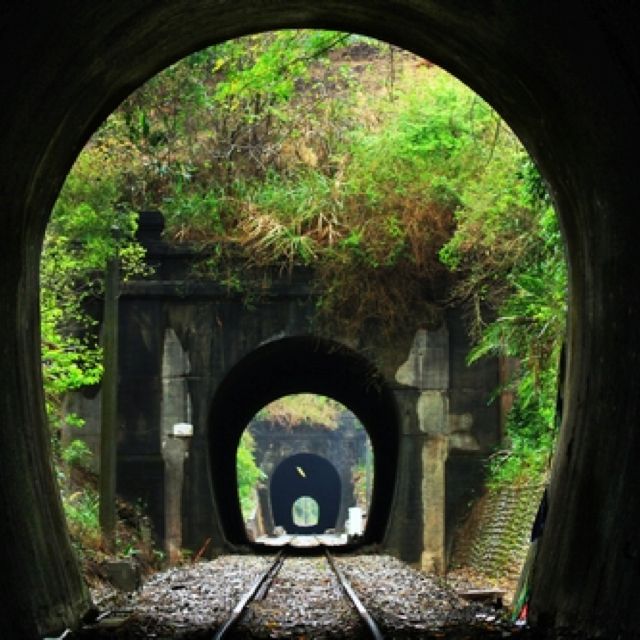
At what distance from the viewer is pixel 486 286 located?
1814 cm

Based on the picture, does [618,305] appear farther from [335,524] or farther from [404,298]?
[335,524]

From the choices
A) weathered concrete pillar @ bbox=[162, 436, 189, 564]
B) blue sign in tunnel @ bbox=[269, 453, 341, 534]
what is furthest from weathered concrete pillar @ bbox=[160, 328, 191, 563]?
blue sign in tunnel @ bbox=[269, 453, 341, 534]

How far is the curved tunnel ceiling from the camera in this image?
66.7 ft

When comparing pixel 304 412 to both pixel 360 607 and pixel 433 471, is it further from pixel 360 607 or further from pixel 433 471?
pixel 360 607

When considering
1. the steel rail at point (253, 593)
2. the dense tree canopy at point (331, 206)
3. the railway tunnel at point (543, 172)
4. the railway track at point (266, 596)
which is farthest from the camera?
the dense tree canopy at point (331, 206)

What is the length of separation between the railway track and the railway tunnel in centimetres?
114

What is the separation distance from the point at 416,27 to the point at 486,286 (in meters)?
8.92

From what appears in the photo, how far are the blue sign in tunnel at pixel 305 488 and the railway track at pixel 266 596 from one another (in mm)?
39995

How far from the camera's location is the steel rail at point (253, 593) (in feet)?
30.5

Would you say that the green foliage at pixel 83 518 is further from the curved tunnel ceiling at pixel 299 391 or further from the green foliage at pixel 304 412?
the green foliage at pixel 304 412

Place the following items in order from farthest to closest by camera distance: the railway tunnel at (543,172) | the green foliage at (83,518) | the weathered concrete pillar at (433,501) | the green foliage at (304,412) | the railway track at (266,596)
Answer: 1. the green foliage at (304,412)
2. the weathered concrete pillar at (433,501)
3. the green foliage at (83,518)
4. the railway track at (266,596)
5. the railway tunnel at (543,172)

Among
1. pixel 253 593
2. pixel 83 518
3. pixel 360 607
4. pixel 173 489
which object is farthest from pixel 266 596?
pixel 173 489

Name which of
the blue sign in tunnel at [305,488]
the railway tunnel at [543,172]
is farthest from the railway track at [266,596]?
the blue sign in tunnel at [305,488]

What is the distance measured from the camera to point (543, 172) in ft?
31.5
